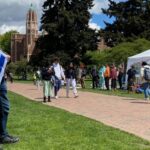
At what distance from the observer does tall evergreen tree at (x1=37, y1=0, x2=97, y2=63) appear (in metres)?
67.0

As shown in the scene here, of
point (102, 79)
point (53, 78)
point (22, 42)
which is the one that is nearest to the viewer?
point (53, 78)

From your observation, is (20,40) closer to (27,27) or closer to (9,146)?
(27,27)

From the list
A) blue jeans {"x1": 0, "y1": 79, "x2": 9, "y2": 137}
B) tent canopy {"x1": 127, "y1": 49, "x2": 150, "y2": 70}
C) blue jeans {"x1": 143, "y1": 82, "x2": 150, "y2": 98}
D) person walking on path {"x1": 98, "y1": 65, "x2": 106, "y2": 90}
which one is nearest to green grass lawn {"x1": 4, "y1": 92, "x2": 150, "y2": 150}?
blue jeans {"x1": 0, "y1": 79, "x2": 9, "y2": 137}

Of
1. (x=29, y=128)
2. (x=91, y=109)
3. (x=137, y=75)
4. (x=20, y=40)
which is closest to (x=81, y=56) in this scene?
(x=137, y=75)

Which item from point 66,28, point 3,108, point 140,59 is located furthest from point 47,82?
point 66,28

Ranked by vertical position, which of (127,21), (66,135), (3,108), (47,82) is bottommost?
(66,135)

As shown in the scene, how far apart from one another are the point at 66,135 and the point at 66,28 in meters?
57.4

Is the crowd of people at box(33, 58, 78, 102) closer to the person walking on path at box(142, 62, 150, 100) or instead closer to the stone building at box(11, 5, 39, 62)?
the person walking on path at box(142, 62, 150, 100)

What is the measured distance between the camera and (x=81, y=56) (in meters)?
69.7

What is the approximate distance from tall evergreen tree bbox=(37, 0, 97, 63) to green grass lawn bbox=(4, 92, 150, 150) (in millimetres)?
52777

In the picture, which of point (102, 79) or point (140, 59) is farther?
point (102, 79)

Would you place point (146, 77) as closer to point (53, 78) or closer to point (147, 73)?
point (147, 73)

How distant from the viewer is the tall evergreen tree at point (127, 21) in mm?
73312

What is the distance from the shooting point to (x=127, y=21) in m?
74.5
